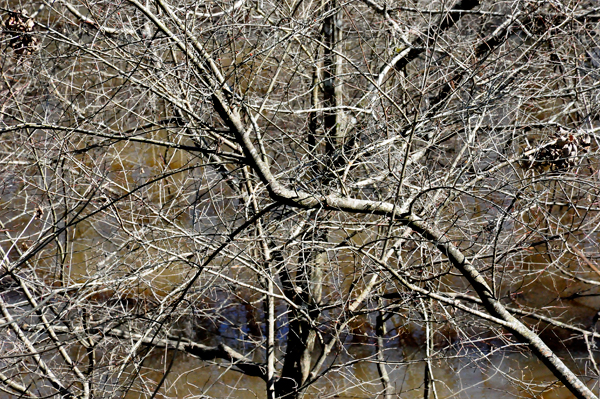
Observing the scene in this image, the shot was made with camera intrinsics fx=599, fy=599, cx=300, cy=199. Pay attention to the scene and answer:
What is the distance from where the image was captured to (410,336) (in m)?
8.23

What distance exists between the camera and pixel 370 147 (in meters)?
4.06

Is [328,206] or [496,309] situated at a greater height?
[328,206]

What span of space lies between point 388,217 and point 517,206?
135cm

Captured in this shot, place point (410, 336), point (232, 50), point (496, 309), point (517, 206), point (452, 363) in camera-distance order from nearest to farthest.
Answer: point (232, 50), point (496, 309), point (517, 206), point (452, 363), point (410, 336)

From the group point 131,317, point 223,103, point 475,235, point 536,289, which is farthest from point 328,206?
point 536,289

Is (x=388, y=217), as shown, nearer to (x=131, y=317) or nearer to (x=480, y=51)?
(x=131, y=317)

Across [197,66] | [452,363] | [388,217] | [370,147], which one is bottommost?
[452,363]

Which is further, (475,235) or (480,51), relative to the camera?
(480,51)

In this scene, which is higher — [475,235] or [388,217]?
[388,217]

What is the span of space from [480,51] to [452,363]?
161 inches

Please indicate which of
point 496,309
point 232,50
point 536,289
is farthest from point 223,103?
point 536,289

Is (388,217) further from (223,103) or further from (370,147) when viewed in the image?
(223,103)

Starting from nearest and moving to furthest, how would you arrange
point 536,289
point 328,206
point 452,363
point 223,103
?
point 223,103 < point 328,206 < point 452,363 < point 536,289

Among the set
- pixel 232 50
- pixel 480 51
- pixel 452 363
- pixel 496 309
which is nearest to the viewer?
pixel 232 50
